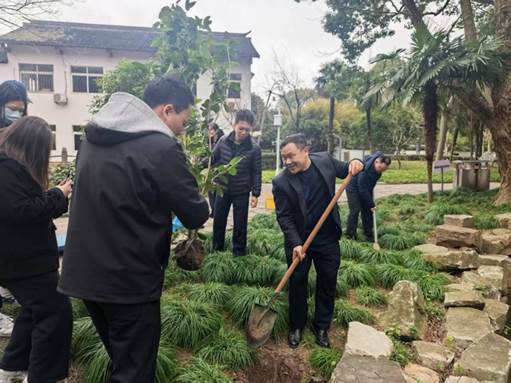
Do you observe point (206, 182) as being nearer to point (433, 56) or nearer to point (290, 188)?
point (290, 188)

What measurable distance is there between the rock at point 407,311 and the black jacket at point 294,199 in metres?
1.14

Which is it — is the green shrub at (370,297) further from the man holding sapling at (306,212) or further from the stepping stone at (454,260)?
the stepping stone at (454,260)

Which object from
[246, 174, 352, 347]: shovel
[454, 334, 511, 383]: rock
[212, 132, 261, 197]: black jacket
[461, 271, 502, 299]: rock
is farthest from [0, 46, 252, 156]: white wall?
[454, 334, 511, 383]: rock

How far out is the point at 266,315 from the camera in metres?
3.30

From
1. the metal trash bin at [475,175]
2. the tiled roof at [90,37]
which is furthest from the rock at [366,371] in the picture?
the tiled roof at [90,37]

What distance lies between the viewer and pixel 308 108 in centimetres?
2941

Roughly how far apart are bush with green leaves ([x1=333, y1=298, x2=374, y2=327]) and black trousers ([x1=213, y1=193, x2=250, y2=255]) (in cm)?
141

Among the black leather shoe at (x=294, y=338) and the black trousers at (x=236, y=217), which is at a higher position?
the black trousers at (x=236, y=217)

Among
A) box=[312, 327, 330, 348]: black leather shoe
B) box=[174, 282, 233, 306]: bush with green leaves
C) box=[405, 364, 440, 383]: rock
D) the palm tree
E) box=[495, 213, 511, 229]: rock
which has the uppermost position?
the palm tree

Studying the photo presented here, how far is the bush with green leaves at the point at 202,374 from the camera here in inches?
106

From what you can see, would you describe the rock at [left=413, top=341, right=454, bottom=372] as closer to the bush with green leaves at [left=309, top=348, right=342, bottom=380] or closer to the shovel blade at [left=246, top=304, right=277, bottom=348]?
the bush with green leaves at [left=309, top=348, right=342, bottom=380]

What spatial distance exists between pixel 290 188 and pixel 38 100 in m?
19.6

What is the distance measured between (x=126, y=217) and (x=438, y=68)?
8268mm

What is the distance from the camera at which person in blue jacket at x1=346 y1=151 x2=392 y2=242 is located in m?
6.02
